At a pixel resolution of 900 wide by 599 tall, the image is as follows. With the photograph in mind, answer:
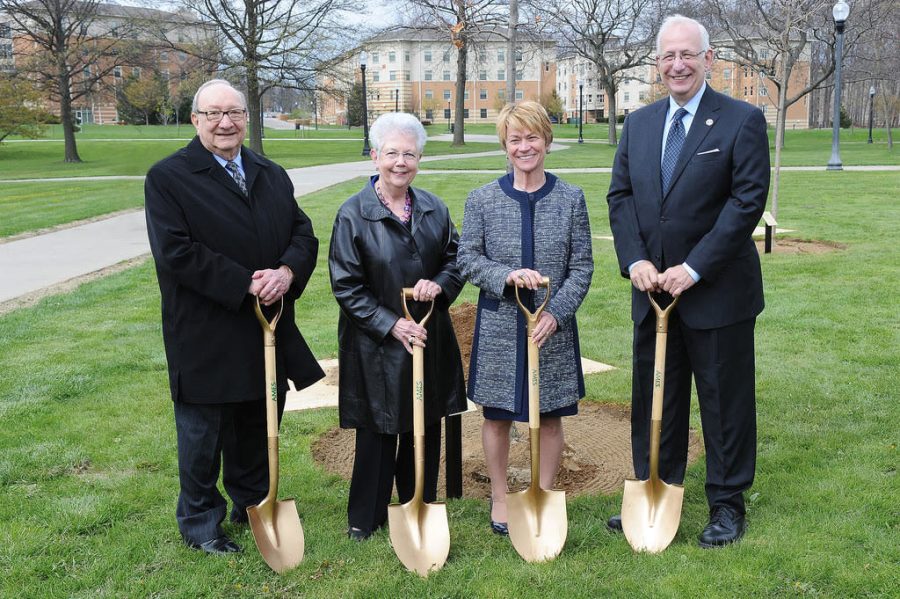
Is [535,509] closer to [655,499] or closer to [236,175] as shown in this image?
[655,499]

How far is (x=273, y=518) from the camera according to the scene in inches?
142

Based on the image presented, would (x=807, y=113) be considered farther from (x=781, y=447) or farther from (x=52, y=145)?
(x=781, y=447)

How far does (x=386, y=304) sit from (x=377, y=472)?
778 millimetres

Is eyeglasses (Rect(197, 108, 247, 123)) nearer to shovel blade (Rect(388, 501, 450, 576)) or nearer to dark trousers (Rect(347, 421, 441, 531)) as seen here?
dark trousers (Rect(347, 421, 441, 531))

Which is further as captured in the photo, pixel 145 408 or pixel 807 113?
pixel 807 113

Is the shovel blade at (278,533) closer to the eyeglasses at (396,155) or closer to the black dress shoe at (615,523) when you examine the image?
the black dress shoe at (615,523)

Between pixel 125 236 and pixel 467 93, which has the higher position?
pixel 467 93

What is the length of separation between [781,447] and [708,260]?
6.10ft

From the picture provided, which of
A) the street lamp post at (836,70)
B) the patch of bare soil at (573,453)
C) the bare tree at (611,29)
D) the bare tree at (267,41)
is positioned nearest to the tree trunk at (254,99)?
the bare tree at (267,41)

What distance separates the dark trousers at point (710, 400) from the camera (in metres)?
3.60

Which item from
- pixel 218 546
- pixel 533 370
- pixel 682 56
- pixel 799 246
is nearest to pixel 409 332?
pixel 533 370

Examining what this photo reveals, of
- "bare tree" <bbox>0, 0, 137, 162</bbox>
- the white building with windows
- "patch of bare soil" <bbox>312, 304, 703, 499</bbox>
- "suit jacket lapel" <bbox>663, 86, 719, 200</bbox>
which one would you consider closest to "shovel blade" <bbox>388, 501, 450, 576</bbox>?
"patch of bare soil" <bbox>312, 304, 703, 499</bbox>

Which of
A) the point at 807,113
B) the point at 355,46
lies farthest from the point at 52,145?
the point at 807,113

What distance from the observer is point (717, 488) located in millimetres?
3721
